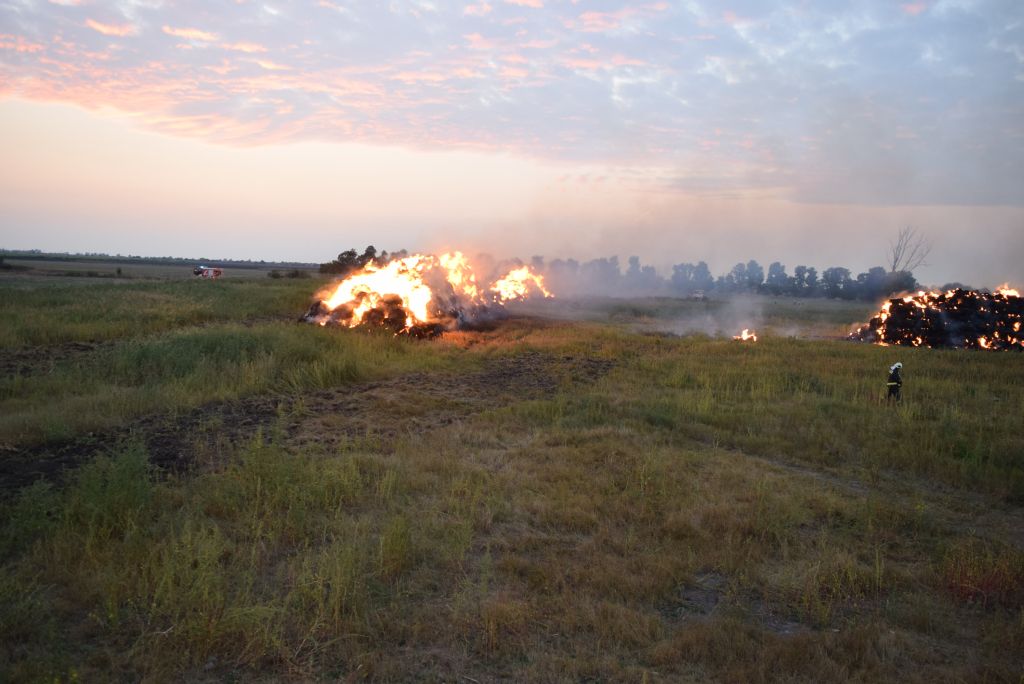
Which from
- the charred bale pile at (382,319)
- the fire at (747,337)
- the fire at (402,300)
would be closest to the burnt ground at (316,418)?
the charred bale pile at (382,319)

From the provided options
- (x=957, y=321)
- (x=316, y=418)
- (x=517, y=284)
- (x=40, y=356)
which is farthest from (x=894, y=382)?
(x=517, y=284)

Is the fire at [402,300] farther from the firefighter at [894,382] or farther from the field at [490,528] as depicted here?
the firefighter at [894,382]

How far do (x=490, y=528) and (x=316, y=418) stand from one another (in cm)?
543

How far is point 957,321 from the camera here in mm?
26469

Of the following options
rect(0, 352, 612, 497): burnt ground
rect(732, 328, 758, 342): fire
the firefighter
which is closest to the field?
rect(0, 352, 612, 497): burnt ground

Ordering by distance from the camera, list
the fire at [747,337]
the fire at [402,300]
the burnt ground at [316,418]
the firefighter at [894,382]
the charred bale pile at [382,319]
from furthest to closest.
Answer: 1. the fire at [747,337]
2. the fire at [402,300]
3. the charred bale pile at [382,319]
4. the firefighter at [894,382]
5. the burnt ground at [316,418]

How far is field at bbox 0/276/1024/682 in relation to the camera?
Answer: 15.4ft

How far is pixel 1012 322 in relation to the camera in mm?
26062

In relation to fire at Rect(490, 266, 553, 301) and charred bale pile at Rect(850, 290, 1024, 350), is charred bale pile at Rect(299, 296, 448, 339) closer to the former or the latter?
fire at Rect(490, 266, 553, 301)

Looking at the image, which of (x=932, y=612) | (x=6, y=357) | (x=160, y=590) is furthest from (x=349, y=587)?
(x=6, y=357)

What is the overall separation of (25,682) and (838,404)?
13424mm

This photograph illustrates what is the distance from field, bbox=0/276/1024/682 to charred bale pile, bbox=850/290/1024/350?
13064 mm

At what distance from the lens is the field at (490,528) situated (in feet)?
15.4

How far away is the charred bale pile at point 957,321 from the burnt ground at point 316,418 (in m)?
16.5
